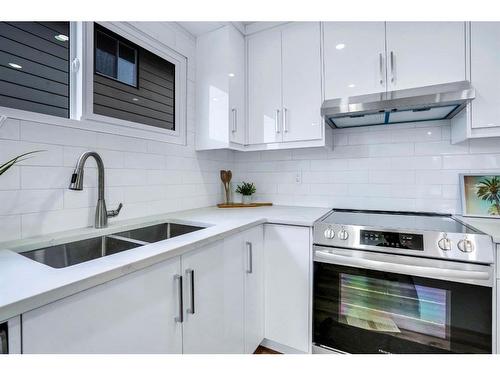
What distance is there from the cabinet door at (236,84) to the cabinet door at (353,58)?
2.21ft

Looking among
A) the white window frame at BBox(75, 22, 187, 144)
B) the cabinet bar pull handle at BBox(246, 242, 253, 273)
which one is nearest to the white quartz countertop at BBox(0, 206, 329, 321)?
the cabinet bar pull handle at BBox(246, 242, 253, 273)

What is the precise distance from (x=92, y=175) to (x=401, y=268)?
5.67ft

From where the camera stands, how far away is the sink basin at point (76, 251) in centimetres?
108

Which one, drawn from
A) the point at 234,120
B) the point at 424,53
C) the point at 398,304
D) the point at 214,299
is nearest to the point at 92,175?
the point at 214,299

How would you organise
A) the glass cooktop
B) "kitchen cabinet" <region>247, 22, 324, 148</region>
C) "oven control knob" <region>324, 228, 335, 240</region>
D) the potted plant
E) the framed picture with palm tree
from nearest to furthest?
1. the glass cooktop
2. "oven control knob" <region>324, 228, 335, 240</region>
3. the framed picture with palm tree
4. "kitchen cabinet" <region>247, 22, 324, 148</region>
5. the potted plant

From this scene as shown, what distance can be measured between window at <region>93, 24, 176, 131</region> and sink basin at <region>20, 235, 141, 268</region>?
0.74 meters

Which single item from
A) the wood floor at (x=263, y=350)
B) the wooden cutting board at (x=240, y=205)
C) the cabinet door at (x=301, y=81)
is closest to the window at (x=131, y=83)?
the wooden cutting board at (x=240, y=205)

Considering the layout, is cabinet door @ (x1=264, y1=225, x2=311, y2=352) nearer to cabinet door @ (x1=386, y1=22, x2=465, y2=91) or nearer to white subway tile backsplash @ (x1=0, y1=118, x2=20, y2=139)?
cabinet door @ (x1=386, y1=22, x2=465, y2=91)

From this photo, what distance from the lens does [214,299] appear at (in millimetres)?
1251

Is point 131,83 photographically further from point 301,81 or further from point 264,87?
point 301,81

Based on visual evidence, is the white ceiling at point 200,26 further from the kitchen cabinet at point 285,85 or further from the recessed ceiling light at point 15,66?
the recessed ceiling light at point 15,66

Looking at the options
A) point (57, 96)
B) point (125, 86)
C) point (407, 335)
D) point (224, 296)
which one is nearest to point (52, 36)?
point (57, 96)

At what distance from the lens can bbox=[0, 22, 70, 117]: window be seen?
1171 mm
